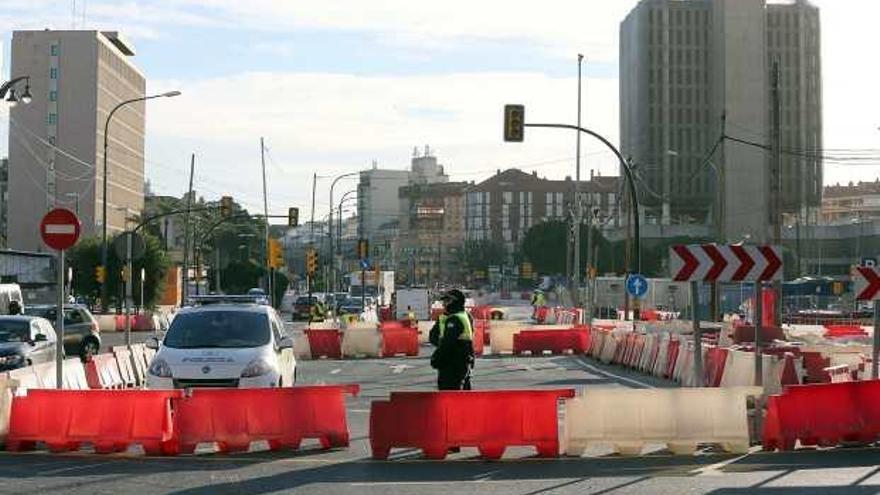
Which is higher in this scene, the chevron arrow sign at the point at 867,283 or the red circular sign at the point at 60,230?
the red circular sign at the point at 60,230

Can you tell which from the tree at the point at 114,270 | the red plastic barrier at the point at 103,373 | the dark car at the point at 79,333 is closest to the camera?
the red plastic barrier at the point at 103,373

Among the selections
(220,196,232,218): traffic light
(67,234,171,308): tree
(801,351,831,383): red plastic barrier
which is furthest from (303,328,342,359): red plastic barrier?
(67,234,171,308): tree

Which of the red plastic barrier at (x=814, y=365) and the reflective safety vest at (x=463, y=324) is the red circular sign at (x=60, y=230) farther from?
the red plastic barrier at (x=814, y=365)

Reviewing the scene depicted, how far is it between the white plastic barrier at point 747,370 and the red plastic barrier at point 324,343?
16.5 m

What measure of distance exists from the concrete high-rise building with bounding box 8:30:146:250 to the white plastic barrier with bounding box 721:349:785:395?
405 ft

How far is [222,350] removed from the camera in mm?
16297

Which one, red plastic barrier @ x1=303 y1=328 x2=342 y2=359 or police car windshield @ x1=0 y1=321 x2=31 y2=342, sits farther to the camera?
red plastic barrier @ x1=303 y1=328 x2=342 y2=359

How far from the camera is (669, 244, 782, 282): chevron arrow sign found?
15977 mm

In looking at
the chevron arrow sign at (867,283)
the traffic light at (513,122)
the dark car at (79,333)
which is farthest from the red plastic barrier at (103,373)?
the traffic light at (513,122)

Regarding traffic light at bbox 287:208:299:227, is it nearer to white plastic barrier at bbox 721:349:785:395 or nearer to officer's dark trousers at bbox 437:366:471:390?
white plastic barrier at bbox 721:349:785:395

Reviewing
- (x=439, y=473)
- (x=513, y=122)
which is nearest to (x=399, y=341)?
(x=513, y=122)

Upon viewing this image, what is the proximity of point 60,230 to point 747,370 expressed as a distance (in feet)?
36.2

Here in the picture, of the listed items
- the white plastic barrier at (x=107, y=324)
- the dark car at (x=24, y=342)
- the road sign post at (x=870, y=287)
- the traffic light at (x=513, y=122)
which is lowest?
the white plastic barrier at (x=107, y=324)

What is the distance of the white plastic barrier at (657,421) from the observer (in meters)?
13.1
